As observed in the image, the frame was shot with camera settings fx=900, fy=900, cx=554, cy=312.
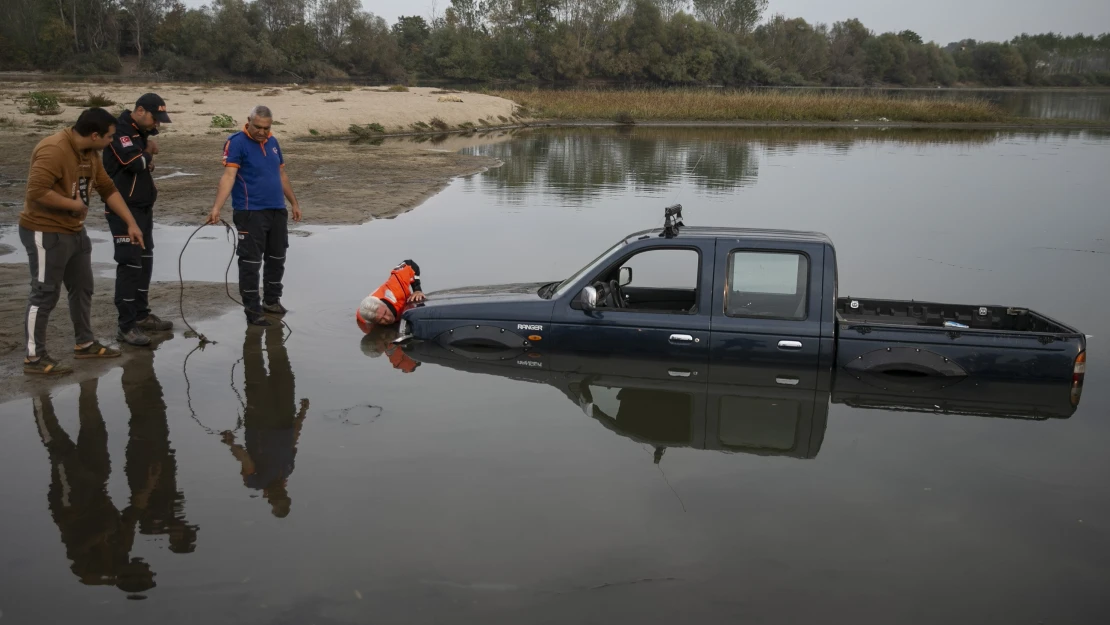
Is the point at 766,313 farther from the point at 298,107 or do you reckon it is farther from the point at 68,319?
the point at 298,107

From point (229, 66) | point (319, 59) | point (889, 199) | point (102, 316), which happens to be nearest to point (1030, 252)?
point (889, 199)

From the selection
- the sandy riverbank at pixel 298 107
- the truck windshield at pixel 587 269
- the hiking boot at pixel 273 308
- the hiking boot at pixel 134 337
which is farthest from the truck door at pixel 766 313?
the sandy riverbank at pixel 298 107

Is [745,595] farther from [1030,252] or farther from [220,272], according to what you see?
[1030,252]

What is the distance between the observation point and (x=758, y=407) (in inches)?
302

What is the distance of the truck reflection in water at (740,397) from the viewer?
713 cm

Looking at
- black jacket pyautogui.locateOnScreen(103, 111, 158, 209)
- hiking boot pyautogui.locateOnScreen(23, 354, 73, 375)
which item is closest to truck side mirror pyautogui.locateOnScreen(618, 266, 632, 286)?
black jacket pyautogui.locateOnScreen(103, 111, 158, 209)

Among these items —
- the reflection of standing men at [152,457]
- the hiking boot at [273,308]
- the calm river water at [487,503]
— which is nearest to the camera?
the calm river water at [487,503]

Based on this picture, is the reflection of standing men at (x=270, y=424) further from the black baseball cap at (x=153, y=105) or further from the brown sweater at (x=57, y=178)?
the black baseball cap at (x=153, y=105)

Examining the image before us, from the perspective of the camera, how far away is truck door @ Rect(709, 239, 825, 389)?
8070 millimetres

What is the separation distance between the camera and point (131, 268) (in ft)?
28.7

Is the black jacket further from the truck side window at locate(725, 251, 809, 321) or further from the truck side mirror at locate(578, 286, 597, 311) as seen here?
the truck side window at locate(725, 251, 809, 321)

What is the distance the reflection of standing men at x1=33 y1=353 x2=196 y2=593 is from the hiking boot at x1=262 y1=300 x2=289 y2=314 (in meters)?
2.73

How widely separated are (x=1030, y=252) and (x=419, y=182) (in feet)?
45.5

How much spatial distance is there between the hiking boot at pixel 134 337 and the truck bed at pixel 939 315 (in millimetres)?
6778
